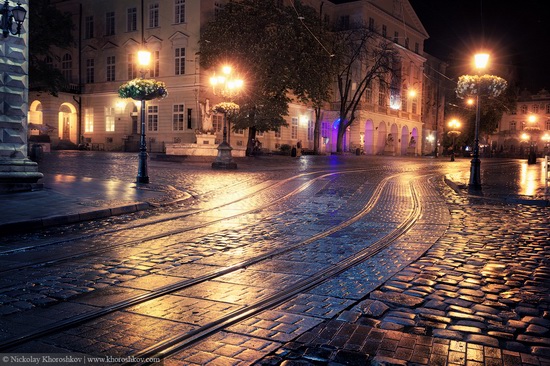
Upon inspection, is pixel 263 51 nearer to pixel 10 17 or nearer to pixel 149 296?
pixel 10 17

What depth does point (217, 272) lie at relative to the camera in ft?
20.0

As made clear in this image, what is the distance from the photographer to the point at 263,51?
36500 millimetres

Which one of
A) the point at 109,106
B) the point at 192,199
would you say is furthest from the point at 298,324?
the point at 109,106

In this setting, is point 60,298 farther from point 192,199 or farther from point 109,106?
point 109,106

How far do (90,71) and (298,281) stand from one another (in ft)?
170

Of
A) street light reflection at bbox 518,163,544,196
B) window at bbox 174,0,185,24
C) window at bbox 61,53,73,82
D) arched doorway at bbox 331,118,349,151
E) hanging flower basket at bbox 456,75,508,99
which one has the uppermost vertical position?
window at bbox 174,0,185,24

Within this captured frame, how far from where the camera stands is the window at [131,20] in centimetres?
4853

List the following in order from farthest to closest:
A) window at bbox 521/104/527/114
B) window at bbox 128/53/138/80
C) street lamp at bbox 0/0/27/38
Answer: window at bbox 521/104/527/114, window at bbox 128/53/138/80, street lamp at bbox 0/0/27/38

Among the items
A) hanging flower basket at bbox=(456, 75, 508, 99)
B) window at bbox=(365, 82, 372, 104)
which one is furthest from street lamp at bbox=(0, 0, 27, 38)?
window at bbox=(365, 82, 372, 104)

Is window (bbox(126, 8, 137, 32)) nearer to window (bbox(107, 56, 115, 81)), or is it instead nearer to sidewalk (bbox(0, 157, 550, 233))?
window (bbox(107, 56, 115, 81))

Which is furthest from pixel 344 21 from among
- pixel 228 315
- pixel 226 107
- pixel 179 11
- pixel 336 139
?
pixel 228 315

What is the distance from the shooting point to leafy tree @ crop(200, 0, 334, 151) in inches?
1452

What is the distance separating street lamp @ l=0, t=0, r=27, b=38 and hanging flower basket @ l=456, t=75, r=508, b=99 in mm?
14527

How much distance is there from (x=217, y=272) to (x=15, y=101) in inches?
401
